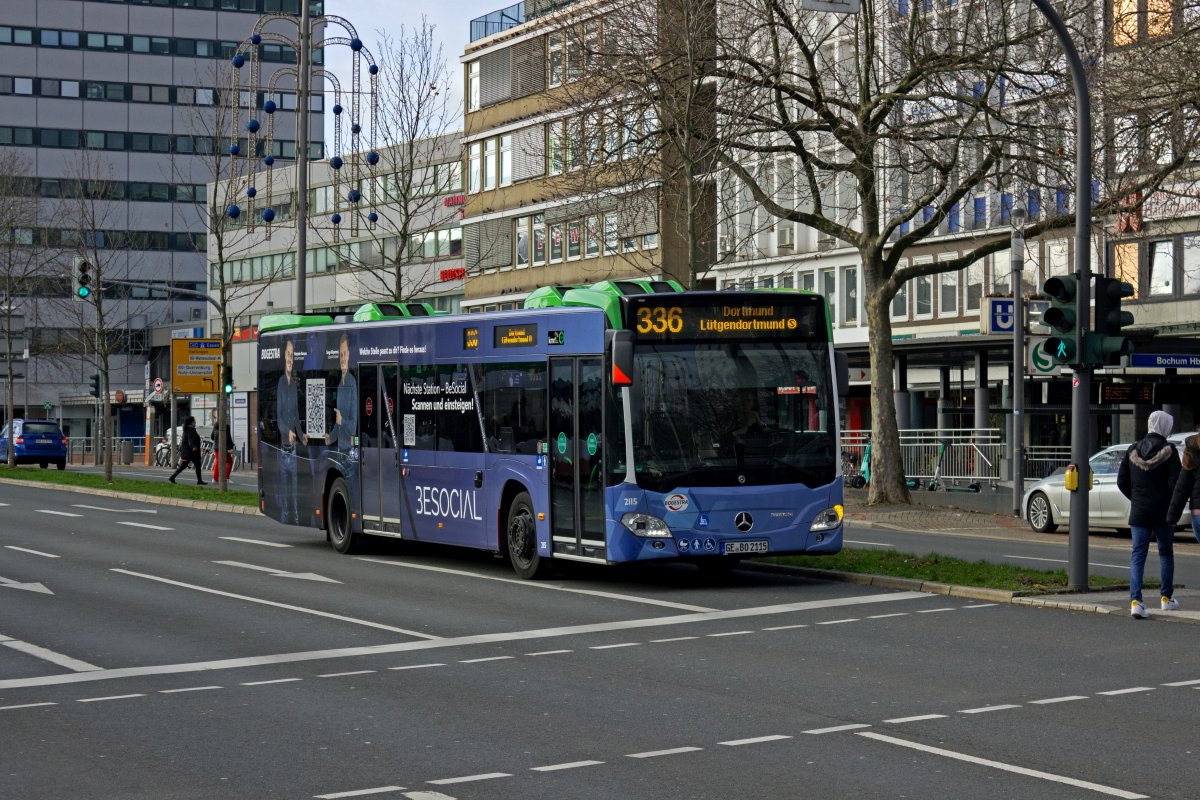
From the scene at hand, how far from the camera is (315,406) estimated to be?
24.6 metres

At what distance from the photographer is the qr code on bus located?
2441cm

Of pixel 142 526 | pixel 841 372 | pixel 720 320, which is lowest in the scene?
pixel 142 526

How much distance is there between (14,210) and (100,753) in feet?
199

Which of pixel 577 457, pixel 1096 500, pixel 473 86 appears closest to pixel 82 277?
pixel 1096 500

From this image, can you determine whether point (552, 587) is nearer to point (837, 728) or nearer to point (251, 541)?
point (251, 541)

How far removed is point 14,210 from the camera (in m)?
66.5

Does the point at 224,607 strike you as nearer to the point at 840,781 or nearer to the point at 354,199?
the point at 840,781

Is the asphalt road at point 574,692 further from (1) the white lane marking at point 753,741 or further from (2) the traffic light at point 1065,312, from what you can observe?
(2) the traffic light at point 1065,312

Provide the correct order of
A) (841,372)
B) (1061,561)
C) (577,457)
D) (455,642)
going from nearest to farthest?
(455,642) → (577,457) → (841,372) → (1061,561)

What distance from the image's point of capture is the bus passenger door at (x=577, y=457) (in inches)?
713

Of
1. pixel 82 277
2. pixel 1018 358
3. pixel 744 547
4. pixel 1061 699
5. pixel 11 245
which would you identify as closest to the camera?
pixel 1061 699

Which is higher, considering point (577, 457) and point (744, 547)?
point (577, 457)

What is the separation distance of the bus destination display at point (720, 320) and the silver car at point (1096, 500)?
10271 mm

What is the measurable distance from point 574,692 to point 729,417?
689cm
